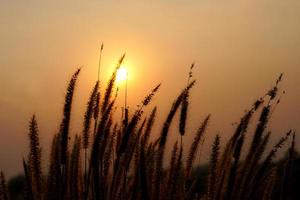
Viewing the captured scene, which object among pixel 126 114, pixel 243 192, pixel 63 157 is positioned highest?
pixel 126 114

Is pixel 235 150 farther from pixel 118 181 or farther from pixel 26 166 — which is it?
pixel 26 166

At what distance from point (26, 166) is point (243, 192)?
1.01 metres

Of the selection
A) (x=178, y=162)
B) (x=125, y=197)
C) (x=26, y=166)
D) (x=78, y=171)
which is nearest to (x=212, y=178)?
(x=178, y=162)

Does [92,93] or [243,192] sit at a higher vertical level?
[92,93]

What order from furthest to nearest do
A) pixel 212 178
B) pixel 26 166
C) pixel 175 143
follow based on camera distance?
pixel 175 143, pixel 212 178, pixel 26 166

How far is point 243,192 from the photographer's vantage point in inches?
108

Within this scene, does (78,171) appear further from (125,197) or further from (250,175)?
(250,175)

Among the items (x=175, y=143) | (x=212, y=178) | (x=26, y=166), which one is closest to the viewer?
(x=26, y=166)

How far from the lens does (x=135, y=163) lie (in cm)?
295

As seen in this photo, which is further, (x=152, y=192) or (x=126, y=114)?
→ (x=126, y=114)

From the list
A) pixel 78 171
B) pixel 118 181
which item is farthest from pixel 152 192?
pixel 78 171

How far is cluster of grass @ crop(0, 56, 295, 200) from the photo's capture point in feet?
8.91

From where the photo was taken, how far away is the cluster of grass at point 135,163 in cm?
272

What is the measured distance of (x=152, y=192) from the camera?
2826 mm
